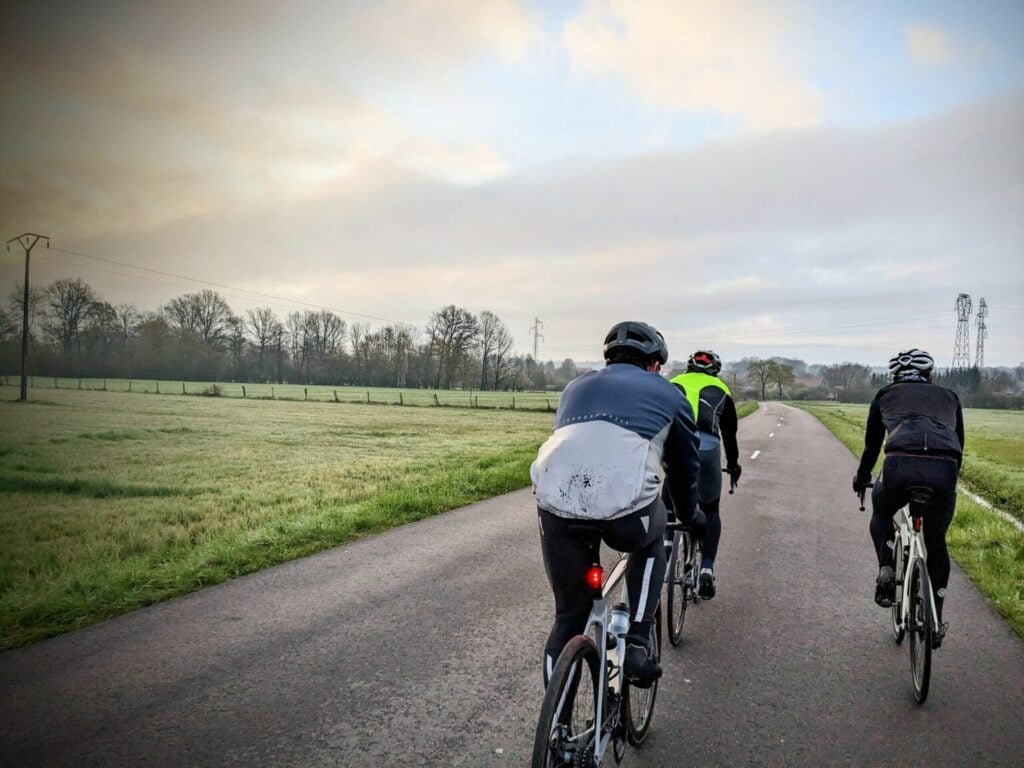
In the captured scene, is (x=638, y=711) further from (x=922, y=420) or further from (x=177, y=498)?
(x=177, y=498)

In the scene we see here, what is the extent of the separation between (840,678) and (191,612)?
4969 millimetres

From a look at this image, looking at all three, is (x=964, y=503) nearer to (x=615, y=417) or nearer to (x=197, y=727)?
(x=615, y=417)

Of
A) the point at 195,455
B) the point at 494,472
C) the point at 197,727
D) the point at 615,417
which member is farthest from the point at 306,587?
the point at 195,455

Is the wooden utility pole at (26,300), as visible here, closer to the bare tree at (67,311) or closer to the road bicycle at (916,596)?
the bare tree at (67,311)

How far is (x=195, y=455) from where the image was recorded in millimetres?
→ 16922

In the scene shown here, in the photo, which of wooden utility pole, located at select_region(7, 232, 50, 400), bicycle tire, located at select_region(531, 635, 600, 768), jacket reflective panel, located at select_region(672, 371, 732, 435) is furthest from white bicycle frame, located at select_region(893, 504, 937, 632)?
wooden utility pole, located at select_region(7, 232, 50, 400)

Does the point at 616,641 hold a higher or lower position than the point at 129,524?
higher

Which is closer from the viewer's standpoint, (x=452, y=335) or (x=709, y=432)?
(x=709, y=432)

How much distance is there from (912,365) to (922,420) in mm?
518

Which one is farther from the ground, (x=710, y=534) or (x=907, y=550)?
(x=907, y=550)

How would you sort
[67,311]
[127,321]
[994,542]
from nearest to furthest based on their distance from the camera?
[994,542] → [67,311] → [127,321]

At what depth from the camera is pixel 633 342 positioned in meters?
2.78

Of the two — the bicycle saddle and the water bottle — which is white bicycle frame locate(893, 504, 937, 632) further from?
the water bottle

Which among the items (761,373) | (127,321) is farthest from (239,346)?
(761,373)
